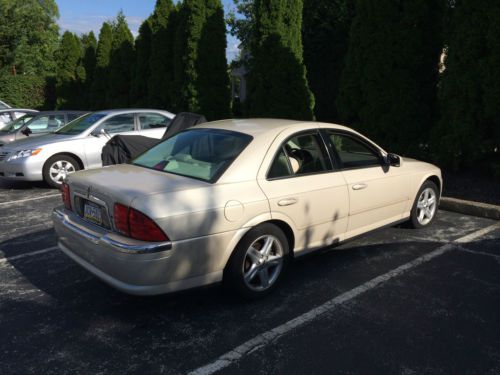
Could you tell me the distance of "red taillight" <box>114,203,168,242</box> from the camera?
3.17m

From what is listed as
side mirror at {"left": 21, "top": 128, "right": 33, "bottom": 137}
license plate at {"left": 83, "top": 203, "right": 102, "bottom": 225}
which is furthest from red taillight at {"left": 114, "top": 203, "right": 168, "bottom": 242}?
side mirror at {"left": 21, "top": 128, "right": 33, "bottom": 137}

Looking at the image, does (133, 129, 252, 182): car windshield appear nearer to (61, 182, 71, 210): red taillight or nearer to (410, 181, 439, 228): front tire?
(61, 182, 71, 210): red taillight

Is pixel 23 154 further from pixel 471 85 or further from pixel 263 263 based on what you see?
pixel 471 85

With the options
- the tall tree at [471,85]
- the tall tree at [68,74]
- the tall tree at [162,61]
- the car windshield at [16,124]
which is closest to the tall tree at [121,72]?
the tall tree at [162,61]

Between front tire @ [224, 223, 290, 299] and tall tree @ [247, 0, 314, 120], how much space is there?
27.6 ft

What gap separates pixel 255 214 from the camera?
3.61 meters

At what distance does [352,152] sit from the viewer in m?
4.83

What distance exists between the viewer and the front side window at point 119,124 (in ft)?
29.3

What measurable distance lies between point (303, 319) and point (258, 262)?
59 cm

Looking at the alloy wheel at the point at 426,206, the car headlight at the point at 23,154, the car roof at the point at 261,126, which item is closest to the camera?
the car roof at the point at 261,126

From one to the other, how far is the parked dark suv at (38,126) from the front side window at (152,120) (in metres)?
2.50

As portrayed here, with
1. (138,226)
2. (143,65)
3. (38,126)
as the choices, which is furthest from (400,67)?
(143,65)

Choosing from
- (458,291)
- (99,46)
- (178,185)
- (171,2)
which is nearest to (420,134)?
(458,291)

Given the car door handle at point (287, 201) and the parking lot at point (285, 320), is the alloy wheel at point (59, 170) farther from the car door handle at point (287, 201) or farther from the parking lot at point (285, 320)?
the car door handle at point (287, 201)
